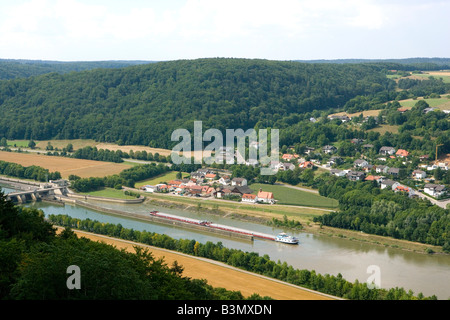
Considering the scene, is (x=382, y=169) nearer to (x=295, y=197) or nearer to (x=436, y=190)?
(x=436, y=190)

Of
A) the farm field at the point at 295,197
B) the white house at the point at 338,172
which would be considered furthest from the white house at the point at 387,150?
the farm field at the point at 295,197

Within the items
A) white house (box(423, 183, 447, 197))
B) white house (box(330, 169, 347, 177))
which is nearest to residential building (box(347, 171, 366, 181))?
white house (box(330, 169, 347, 177))

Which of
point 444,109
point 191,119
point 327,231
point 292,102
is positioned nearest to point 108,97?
point 191,119

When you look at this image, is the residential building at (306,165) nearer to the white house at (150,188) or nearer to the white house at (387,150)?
the white house at (387,150)

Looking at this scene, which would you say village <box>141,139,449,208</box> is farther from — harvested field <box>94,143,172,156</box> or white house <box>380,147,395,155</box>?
harvested field <box>94,143,172,156</box>

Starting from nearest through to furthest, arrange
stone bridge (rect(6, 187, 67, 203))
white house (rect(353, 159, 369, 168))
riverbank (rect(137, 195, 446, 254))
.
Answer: riverbank (rect(137, 195, 446, 254)) → stone bridge (rect(6, 187, 67, 203)) → white house (rect(353, 159, 369, 168))

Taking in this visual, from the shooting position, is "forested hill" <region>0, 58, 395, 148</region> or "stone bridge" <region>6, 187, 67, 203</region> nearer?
"stone bridge" <region>6, 187, 67, 203</region>

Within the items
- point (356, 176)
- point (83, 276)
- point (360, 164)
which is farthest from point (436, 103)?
point (83, 276)
